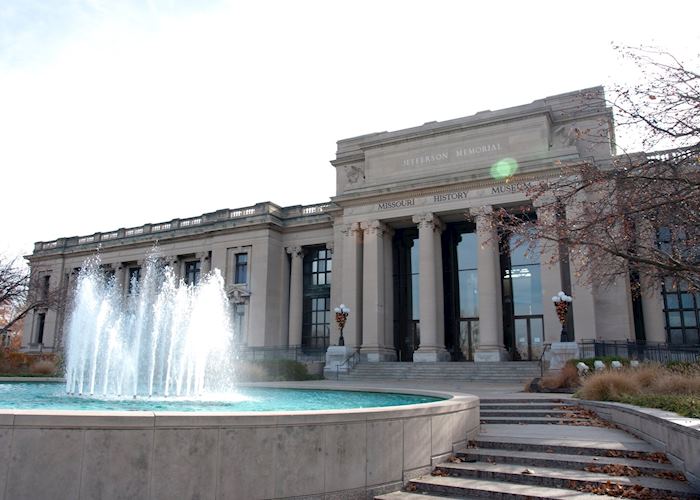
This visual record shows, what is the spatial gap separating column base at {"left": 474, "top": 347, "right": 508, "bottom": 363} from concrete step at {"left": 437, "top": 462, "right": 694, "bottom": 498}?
2224 cm

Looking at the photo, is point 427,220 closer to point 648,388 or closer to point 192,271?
point 648,388

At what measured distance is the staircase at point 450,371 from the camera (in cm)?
2680

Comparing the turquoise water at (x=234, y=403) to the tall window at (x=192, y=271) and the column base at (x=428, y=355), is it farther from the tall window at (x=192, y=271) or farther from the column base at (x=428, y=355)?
the tall window at (x=192, y=271)

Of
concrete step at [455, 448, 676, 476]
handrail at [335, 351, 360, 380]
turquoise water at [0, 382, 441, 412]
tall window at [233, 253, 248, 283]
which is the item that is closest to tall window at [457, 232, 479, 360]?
handrail at [335, 351, 360, 380]

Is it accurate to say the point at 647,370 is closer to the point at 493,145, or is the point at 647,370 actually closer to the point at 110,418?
the point at 110,418

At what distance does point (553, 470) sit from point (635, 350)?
22.0 metres

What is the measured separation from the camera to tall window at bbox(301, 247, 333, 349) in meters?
41.6

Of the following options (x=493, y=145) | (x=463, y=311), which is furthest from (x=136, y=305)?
(x=493, y=145)

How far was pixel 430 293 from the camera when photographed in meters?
32.8

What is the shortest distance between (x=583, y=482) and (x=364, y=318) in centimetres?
2718

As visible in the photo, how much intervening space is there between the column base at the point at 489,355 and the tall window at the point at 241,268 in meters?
20.0

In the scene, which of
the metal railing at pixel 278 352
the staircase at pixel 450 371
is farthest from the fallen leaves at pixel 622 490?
the metal railing at pixel 278 352

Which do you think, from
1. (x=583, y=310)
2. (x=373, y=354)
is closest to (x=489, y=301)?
(x=583, y=310)

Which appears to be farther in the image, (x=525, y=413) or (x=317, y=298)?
(x=317, y=298)
